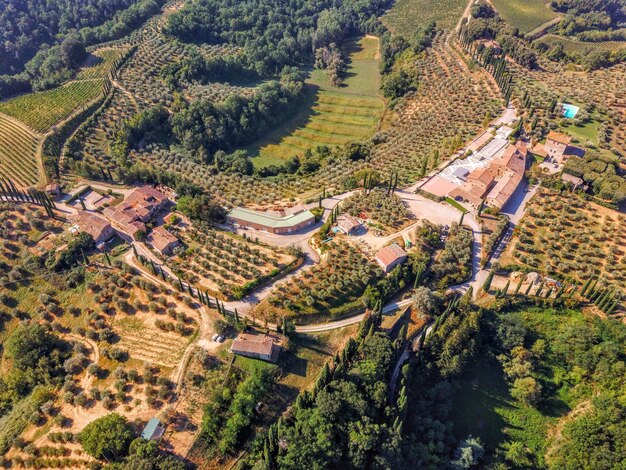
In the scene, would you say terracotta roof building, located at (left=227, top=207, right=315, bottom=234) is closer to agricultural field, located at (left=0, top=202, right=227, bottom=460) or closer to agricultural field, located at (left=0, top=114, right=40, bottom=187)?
agricultural field, located at (left=0, top=202, right=227, bottom=460)

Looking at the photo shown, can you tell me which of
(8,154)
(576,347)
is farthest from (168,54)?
(576,347)

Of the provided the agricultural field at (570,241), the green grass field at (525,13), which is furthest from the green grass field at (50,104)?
the green grass field at (525,13)

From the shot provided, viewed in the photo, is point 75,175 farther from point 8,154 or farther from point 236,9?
point 236,9

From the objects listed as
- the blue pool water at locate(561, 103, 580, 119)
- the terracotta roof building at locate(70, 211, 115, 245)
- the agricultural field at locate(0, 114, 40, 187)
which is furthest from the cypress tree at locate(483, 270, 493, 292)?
the agricultural field at locate(0, 114, 40, 187)

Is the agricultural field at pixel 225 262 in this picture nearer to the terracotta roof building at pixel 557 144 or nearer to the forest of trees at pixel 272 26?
the terracotta roof building at pixel 557 144

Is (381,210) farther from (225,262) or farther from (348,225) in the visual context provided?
(225,262)

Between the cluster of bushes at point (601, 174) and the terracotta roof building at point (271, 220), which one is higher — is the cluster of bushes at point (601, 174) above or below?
above

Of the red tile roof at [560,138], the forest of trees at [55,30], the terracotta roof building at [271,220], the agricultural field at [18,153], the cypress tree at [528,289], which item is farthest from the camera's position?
the forest of trees at [55,30]
